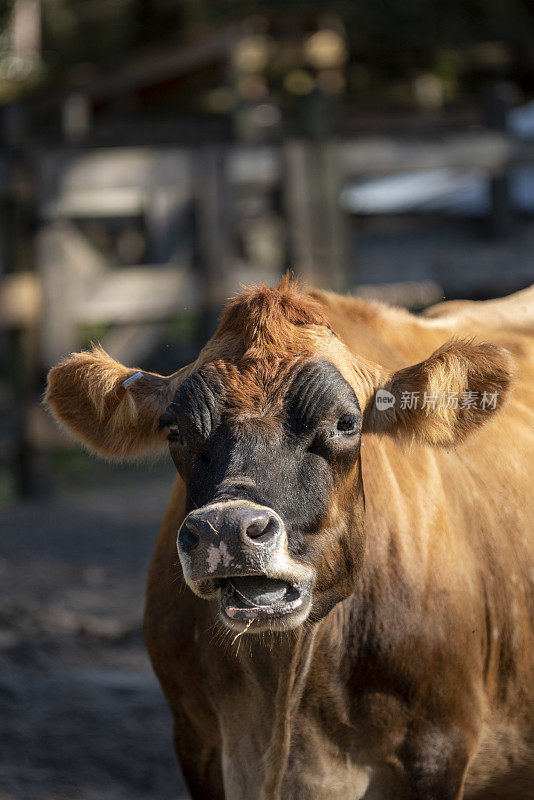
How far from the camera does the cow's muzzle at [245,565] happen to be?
7.09 ft

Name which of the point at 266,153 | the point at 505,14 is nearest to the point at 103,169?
the point at 266,153

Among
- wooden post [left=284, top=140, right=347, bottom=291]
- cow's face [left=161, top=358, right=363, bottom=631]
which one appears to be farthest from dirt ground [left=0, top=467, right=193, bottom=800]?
wooden post [left=284, top=140, right=347, bottom=291]

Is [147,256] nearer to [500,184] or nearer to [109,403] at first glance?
[500,184]

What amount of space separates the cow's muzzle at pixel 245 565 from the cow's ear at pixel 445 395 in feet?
1.81

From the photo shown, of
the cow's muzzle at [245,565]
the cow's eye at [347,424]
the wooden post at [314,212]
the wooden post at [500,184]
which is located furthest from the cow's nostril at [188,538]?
the wooden post at [500,184]

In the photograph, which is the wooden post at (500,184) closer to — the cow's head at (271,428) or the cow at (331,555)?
the cow at (331,555)

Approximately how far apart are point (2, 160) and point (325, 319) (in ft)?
18.5

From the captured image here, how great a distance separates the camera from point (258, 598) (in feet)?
7.48

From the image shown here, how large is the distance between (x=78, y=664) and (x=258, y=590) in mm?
2828

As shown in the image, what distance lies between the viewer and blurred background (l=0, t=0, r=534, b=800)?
445 centimetres

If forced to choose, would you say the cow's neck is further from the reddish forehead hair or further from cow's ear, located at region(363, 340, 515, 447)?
the reddish forehead hair

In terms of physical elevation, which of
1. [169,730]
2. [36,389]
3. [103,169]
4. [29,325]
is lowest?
[169,730]

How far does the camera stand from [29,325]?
25.3 ft

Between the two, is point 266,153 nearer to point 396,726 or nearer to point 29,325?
point 29,325
